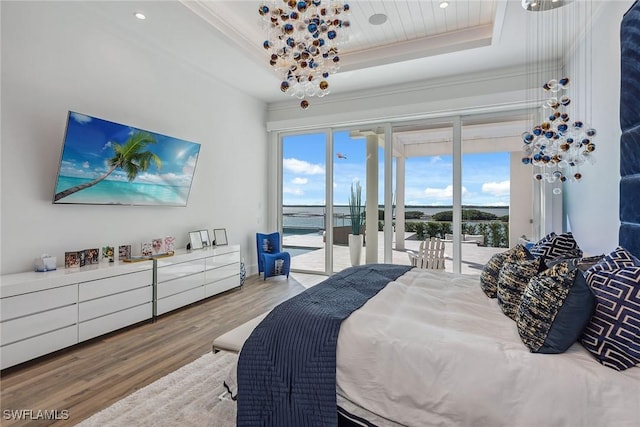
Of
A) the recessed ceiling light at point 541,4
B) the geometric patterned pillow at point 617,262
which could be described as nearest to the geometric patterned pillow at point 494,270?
the geometric patterned pillow at point 617,262

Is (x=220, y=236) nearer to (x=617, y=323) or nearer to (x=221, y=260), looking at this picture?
(x=221, y=260)

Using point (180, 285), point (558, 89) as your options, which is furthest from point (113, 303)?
point (558, 89)

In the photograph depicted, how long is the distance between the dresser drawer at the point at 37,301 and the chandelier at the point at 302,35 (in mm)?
2350

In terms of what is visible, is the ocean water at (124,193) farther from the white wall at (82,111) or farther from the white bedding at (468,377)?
the white bedding at (468,377)

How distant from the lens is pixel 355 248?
5387mm

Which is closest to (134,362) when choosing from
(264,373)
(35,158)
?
(264,373)

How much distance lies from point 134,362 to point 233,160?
322 cm

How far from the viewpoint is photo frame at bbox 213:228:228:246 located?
178 inches

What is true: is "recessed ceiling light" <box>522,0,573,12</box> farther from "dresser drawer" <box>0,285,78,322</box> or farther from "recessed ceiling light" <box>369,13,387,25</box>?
"dresser drawer" <box>0,285,78,322</box>

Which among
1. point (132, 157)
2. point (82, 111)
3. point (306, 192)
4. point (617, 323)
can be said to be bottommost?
point (617, 323)

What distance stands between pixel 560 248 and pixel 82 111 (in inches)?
162

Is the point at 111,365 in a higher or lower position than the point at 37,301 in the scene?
lower

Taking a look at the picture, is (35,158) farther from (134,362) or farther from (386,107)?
(386,107)

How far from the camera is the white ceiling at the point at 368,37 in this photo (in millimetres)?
3115
